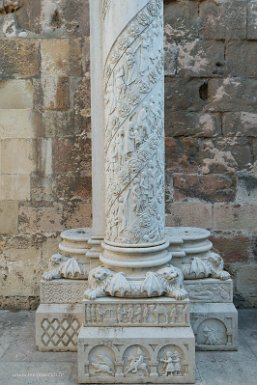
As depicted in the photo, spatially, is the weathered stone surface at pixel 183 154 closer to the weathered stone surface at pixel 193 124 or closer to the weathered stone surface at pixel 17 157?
the weathered stone surface at pixel 193 124

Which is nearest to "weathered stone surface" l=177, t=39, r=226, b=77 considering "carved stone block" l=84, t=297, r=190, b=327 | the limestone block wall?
the limestone block wall

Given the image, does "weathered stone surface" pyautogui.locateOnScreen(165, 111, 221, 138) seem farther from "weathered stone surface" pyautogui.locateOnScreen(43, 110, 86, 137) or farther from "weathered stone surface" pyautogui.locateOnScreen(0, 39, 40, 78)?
"weathered stone surface" pyautogui.locateOnScreen(0, 39, 40, 78)

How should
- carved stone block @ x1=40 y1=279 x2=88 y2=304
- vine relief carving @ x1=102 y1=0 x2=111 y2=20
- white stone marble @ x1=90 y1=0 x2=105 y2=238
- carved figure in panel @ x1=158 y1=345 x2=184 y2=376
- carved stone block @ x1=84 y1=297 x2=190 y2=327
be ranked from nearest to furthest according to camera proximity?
carved figure in panel @ x1=158 y1=345 x2=184 y2=376 < carved stone block @ x1=84 y1=297 x2=190 y2=327 < vine relief carving @ x1=102 y1=0 x2=111 y2=20 < white stone marble @ x1=90 y1=0 x2=105 y2=238 < carved stone block @ x1=40 y1=279 x2=88 y2=304

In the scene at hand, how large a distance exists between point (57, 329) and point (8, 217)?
1.70m

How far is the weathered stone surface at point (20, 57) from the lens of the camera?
14.8 ft

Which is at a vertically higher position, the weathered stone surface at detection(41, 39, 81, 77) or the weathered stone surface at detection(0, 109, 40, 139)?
the weathered stone surface at detection(41, 39, 81, 77)

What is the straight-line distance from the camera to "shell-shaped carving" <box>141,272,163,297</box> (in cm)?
288

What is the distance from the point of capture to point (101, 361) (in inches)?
109

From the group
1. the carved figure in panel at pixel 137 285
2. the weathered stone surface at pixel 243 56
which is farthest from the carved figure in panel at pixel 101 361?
the weathered stone surface at pixel 243 56

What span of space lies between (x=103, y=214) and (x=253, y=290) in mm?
2230

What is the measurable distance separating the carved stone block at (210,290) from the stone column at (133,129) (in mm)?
538

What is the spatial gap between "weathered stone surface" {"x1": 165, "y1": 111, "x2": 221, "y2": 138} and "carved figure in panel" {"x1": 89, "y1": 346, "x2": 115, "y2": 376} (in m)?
2.60

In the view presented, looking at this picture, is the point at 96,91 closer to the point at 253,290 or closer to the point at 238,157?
the point at 238,157

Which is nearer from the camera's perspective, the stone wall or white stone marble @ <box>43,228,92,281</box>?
white stone marble @ <box>43,228,92,281</box>
